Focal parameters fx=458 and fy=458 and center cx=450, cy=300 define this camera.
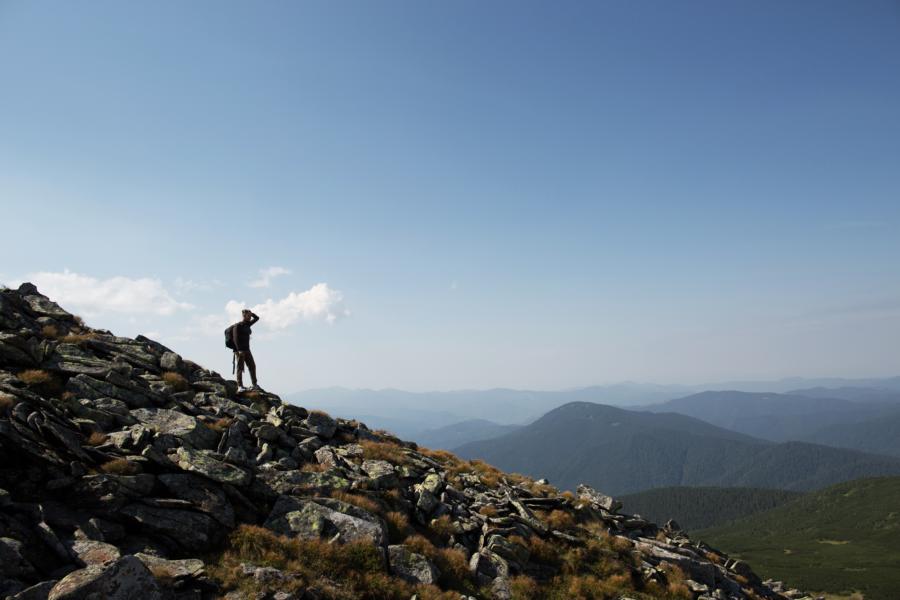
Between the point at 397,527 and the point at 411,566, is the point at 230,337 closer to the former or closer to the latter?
the point at 397,527

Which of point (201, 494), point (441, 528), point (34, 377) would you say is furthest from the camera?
point (441, 528)

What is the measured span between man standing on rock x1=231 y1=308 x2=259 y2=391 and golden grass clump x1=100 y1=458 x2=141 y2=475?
1400 centimetres

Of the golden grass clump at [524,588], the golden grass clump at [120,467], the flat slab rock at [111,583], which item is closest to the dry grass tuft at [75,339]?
the golden grass clump at [120,467]

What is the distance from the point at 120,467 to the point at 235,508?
351 centimetres

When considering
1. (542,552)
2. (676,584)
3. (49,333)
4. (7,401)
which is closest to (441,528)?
(542,552)

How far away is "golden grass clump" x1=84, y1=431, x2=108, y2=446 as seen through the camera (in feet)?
48.3

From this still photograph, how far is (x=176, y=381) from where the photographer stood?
22734 millimetres

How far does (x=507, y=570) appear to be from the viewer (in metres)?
16.4

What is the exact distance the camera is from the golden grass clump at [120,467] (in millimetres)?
13352

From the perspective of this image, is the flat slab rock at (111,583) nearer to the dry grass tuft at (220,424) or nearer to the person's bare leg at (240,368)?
the dry grass tuft at (220,424)

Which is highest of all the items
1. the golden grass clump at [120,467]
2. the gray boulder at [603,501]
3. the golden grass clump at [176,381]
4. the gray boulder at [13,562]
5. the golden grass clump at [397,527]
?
the golden grass clump at [176,381]

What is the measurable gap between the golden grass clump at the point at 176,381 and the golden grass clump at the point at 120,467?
9.17 meters

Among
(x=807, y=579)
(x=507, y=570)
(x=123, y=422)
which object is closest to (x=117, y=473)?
(x=123, y=422)

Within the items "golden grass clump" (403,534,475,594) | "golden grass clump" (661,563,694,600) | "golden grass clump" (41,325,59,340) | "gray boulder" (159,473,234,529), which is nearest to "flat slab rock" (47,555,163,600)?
"gray boulder" (159,473,234,529)
